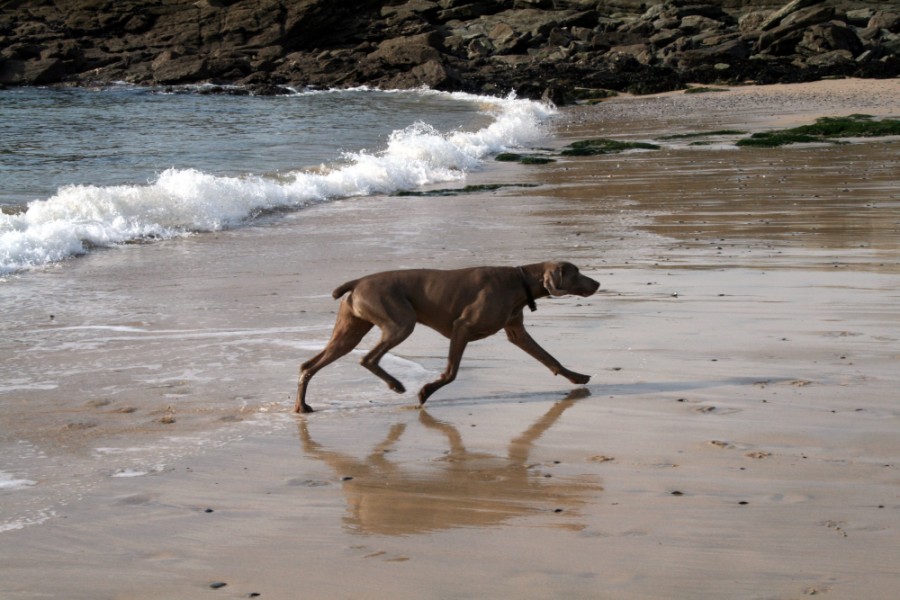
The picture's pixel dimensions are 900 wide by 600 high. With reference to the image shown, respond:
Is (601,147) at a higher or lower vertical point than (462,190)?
higher

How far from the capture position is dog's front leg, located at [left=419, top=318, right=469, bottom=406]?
679cm

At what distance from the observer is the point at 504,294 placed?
6.98 m

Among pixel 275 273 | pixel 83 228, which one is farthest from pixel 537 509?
pixel 83 228

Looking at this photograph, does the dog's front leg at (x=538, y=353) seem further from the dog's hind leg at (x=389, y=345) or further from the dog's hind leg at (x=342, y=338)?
the dog's hind leg at (x=342, y=338)

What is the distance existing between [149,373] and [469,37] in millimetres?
56513

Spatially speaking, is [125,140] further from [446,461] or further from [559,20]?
[559,20]

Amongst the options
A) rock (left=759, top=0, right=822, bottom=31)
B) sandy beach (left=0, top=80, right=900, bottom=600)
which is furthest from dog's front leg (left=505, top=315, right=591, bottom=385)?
rock (left=759, top=0, right=822, bottom=31)

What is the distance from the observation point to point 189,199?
53.0ft

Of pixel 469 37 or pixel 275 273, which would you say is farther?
pixel 469 37

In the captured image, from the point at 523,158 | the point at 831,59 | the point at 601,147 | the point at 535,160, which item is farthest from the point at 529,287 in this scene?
the point at 831,59

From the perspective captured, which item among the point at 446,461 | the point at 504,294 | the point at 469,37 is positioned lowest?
the point at 446,461

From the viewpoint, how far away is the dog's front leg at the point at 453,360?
679cm

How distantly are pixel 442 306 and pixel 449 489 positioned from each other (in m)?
1.92

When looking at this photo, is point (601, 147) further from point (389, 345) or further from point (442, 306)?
point (389, 345)
